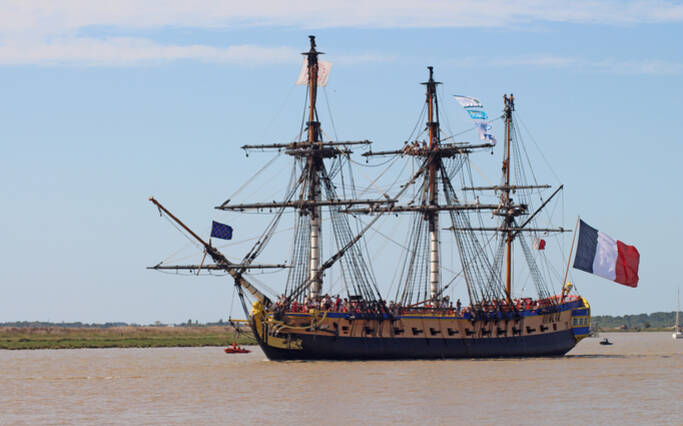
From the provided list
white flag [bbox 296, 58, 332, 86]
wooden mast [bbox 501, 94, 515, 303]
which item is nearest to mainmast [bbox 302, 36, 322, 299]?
white flag [bbox 296, 58, 332, 86]

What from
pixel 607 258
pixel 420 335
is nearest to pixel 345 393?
pixel 420 335

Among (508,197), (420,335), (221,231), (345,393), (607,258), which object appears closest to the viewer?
(345,393)

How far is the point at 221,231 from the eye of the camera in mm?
71188

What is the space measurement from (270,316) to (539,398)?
2758 cm

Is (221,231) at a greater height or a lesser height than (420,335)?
greater

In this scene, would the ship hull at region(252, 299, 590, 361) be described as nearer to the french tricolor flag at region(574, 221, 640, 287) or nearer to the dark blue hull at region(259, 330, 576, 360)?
the dark blue hull at region(259, 330, 576, 360)

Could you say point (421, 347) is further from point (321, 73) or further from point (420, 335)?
point (321, 73)

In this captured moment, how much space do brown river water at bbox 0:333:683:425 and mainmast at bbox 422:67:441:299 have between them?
1233 centimetres

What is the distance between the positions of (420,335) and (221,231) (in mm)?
16453

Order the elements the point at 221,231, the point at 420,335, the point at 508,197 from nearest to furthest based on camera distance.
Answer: the point at 221,231
the point at 420,335
the point at 508,197

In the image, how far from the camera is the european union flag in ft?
233

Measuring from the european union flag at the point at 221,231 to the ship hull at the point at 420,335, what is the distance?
18.4 feet

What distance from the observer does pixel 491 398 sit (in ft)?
156

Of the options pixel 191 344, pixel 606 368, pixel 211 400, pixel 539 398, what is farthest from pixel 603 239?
pixel 191 344
